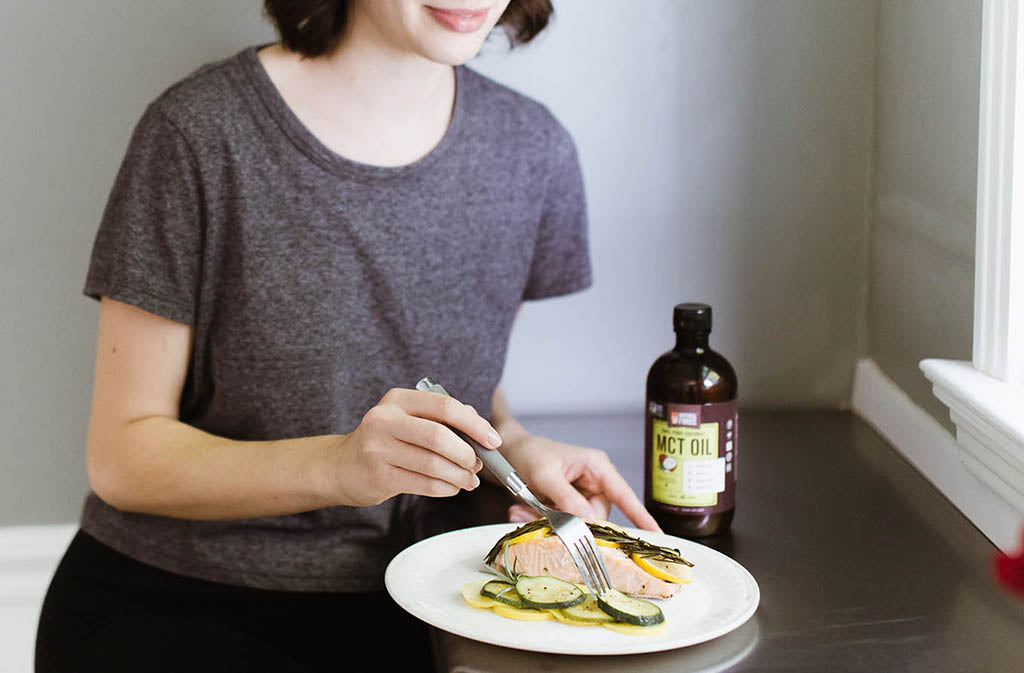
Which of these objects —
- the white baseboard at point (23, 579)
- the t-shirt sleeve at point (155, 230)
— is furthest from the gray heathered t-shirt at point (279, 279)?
the white baseboard at point (23, 579)

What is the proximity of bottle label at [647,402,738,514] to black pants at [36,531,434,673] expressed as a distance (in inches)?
13.8

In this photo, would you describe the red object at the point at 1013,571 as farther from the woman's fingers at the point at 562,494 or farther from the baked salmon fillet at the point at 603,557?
the woman's fingers at the point at 562,494

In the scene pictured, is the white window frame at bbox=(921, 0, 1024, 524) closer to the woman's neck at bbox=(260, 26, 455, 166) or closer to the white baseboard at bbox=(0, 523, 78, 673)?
the woman's neck at bbox=(260, 26, 455, 166)

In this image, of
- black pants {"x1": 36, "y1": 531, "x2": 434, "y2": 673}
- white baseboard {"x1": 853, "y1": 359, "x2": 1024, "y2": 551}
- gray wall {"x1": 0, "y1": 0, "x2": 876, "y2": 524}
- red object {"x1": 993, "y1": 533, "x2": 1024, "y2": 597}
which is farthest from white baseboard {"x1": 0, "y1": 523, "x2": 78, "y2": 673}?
red object {"x1": 993, "y1": 533, "x2": 1024, "y2": 597}

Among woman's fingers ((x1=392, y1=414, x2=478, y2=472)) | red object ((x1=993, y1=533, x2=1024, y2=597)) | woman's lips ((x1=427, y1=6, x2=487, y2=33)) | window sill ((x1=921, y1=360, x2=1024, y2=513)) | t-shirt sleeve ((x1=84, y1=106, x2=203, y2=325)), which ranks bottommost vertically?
window sill ((x1=921, y1=360, x2=1024, y2=513))

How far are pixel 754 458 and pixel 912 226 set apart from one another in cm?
34

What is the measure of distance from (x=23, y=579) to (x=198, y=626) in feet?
1.99

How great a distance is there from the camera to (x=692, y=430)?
1083 millimetres

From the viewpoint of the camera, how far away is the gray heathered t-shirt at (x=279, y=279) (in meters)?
1.18

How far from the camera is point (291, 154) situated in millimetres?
1218

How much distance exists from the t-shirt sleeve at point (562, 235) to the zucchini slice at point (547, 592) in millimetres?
595

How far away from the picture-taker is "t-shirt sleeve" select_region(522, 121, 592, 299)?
143cm

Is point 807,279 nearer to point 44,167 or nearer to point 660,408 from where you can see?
point 660,408

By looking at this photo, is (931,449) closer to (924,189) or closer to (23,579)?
(924,189)
